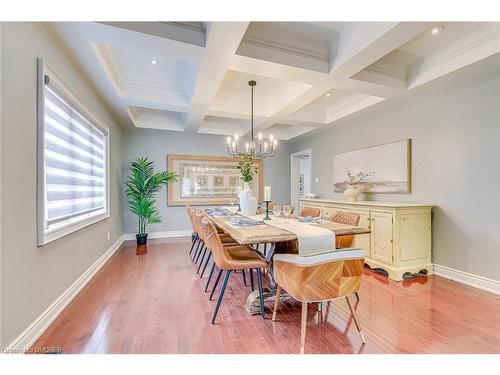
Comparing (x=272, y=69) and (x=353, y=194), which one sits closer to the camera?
(x=272, y=69)

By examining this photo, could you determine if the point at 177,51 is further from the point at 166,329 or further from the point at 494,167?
the point at 494,167

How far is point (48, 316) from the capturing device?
1871mm

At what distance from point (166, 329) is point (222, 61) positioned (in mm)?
2445

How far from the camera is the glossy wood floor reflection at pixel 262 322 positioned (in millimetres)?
1611

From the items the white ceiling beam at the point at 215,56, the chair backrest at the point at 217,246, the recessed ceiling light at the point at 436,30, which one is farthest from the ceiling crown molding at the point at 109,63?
the recessed ceiling light at the point at 436,30

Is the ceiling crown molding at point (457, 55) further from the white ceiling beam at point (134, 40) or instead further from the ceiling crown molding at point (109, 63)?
the ceiling crown molding at point (109, 63)

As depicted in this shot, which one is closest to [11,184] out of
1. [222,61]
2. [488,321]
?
[222,61]

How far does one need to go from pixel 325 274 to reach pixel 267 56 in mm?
2043

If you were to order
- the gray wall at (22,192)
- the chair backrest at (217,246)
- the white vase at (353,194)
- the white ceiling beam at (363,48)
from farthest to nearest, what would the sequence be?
Answer: the white vase at (353,194), the chair backrest at (217,246), the white ceiling beam at (363,48), the gray wall at (22,192)

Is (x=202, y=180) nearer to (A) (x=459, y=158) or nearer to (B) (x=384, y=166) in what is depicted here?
(B) (x=384, y=166)

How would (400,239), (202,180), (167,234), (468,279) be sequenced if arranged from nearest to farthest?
(468,279) → (400,239) → (167,234) → (202,180)

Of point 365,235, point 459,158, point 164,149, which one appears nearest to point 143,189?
point 164,149

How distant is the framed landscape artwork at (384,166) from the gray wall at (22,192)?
13.6ft

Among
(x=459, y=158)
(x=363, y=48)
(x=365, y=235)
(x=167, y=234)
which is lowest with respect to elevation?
(x=167, y=234)
